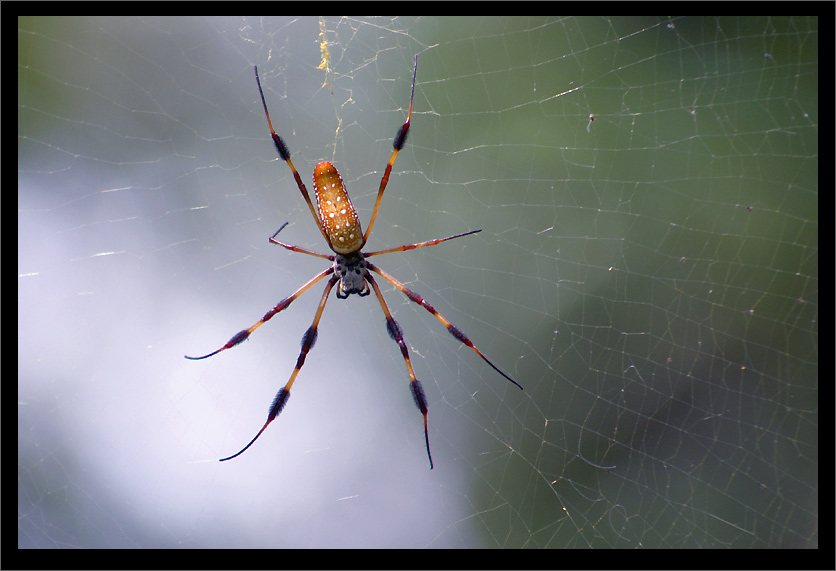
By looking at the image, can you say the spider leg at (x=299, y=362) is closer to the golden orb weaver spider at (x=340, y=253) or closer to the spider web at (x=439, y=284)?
the golden orb weaver spider at (x=340, y=253)

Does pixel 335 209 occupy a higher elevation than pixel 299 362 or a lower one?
higher

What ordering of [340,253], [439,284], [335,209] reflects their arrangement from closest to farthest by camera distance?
[335,209] → [340,253] → [439,284]

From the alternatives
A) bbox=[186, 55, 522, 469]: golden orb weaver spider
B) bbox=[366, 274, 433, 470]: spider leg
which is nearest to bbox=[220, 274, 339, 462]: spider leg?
bbox=[186, 55, 522, 469]: golden orb weaver spider

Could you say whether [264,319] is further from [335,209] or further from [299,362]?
[335,209]

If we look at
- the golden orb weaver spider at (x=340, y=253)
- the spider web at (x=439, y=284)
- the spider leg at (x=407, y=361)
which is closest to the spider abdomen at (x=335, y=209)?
the golden orb weaver spider at (x=340, y=253)

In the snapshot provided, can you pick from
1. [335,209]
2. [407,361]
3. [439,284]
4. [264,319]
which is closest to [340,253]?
[335,209]

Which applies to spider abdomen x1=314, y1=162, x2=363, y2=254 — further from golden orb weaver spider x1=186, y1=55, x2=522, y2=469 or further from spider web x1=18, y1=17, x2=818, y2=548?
spider web x1=18, y1=17, x2=818, y2=548
